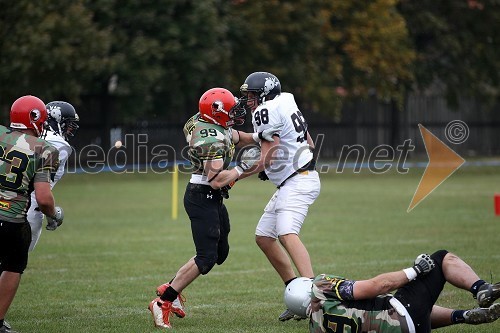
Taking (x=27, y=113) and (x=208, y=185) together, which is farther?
(x=208, y=185)

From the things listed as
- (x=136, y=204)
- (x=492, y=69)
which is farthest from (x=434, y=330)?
(x=492, y=69)

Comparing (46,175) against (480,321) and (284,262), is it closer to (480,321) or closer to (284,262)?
(284,262)

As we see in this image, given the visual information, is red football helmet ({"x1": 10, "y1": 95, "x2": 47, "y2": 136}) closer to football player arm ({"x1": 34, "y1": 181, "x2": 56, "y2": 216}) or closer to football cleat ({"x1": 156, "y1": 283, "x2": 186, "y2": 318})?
football player arm ({"x1": 34, "y1": 181, "x2": 56, "y2": 216})

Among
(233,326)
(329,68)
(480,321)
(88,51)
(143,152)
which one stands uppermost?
(480,321)

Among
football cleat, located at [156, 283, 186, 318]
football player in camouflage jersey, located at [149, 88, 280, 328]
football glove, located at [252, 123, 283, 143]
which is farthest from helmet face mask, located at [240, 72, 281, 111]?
football cleat, located at [156, 283, 186, 318]

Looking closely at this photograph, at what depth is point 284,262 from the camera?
352 inches

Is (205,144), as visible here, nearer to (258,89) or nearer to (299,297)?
(258,89)

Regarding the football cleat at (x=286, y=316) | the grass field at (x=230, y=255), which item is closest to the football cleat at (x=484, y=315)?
the grass field at (x=230, y=255)

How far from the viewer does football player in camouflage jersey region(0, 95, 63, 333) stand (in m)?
7.68

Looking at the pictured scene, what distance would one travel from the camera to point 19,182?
25.3 ft

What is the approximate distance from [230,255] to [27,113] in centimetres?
571

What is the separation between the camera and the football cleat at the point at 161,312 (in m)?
8.26

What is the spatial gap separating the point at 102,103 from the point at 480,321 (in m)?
26.1

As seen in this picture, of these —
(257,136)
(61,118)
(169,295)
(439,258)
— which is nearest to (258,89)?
(257,136)
